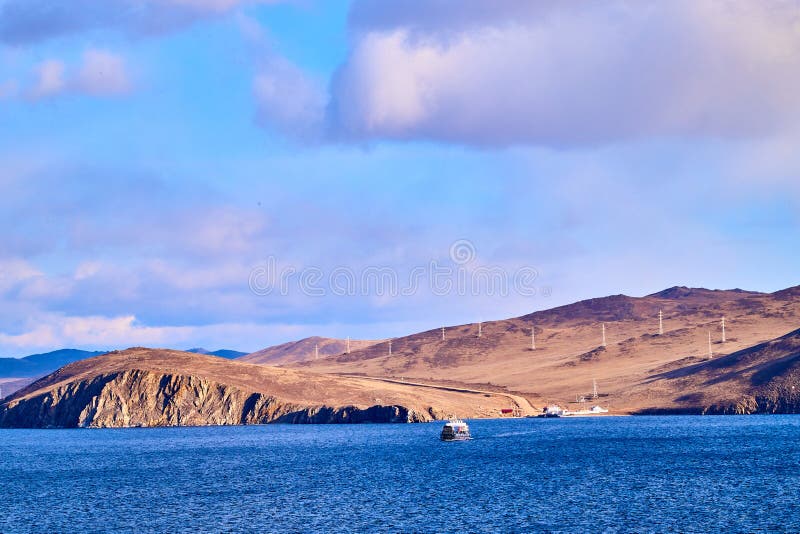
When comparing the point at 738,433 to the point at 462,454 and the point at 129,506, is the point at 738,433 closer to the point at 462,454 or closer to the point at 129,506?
the point at 462,454

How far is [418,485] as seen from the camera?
374 feet

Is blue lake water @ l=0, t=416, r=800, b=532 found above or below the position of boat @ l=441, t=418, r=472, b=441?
below

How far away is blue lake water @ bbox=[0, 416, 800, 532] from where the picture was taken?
286 ft

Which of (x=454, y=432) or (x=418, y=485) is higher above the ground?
(x=454, y=432)

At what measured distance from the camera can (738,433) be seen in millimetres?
182250

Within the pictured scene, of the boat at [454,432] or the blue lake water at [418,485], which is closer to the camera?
the blue lake water at [418,485]

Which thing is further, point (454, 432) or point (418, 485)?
point (454, 432)

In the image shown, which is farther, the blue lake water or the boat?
the boat

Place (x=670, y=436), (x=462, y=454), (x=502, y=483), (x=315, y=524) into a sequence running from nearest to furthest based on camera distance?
(x=315, y=524)
(x=502, y=483)
(x=462, y=454)
(x=670, y=436)

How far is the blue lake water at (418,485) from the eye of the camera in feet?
286

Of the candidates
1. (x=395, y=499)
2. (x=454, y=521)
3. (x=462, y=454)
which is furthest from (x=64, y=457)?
(x=454, y=521)

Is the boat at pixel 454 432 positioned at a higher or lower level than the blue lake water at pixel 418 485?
higher

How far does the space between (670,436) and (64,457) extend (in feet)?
355

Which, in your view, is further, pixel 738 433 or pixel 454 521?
pixel 738 433
